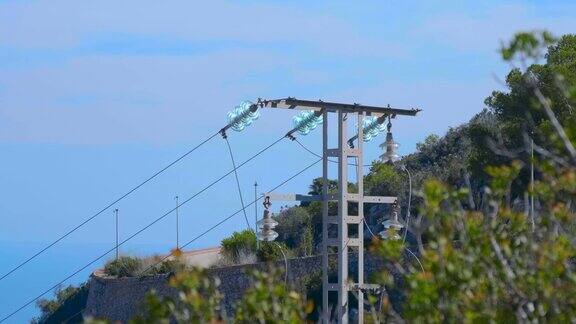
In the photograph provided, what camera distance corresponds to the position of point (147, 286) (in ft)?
104

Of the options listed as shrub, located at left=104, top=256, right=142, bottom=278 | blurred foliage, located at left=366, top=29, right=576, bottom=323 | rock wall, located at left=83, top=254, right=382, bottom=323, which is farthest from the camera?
→ shrub, located at left=104, top=256, right=142, bottom=278

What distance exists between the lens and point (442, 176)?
3609 centimetres

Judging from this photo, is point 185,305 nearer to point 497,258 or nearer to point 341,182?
point 497,258

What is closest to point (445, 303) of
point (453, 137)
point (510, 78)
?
point (510, 78)

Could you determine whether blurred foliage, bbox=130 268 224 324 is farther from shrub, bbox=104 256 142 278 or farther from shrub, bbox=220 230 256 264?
shrub, bbox=104 256 142 278

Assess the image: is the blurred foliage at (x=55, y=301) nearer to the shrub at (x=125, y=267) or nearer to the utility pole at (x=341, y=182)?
the shrub at (x=125, y=267)

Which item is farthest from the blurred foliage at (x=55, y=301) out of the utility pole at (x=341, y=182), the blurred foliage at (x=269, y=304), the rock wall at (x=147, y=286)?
the blurred foliage at (x=269, y=304)

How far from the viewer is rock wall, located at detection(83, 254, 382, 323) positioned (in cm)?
2673

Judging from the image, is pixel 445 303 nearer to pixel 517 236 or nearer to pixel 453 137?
pixel 517 236

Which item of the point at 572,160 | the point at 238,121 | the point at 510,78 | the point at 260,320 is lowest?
the point at 260,320

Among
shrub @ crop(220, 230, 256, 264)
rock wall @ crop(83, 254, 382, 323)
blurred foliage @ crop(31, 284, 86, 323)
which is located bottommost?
blurred foliage @ crop(31, 284, 86, 323)

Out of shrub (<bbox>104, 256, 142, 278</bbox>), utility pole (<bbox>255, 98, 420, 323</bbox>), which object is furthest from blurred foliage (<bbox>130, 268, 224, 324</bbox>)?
shrub (<bbox>104, 256, 142, 278</bbox>)

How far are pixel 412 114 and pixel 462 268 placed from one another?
1089cm

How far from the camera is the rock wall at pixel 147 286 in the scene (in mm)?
26730
